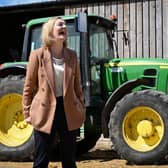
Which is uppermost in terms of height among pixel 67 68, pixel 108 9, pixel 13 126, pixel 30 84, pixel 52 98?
pixel 108 9

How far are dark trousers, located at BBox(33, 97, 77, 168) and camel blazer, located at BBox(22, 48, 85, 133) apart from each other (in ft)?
0.16

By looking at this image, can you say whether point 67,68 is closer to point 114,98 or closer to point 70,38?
point 114,98

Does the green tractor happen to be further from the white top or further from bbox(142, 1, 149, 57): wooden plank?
the white top

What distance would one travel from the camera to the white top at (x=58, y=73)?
525 centimetres

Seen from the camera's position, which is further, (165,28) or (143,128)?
(165,28)

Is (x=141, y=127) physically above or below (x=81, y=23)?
below

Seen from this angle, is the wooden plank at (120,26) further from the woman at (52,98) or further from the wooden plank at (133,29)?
the woman at (52,98)

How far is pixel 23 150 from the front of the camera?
359 inches

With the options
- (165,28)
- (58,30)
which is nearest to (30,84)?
(58,30)

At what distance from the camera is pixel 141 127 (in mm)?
8664

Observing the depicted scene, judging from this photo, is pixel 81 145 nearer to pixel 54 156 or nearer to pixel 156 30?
pixel 54 156

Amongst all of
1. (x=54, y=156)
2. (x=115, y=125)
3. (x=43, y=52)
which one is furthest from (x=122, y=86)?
(x=43, y=52)

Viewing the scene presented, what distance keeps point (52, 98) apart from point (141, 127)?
370 centimetres

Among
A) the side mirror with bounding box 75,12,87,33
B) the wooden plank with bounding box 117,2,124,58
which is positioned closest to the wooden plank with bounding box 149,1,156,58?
the wooden plank with bounding box 117,2,124,58
